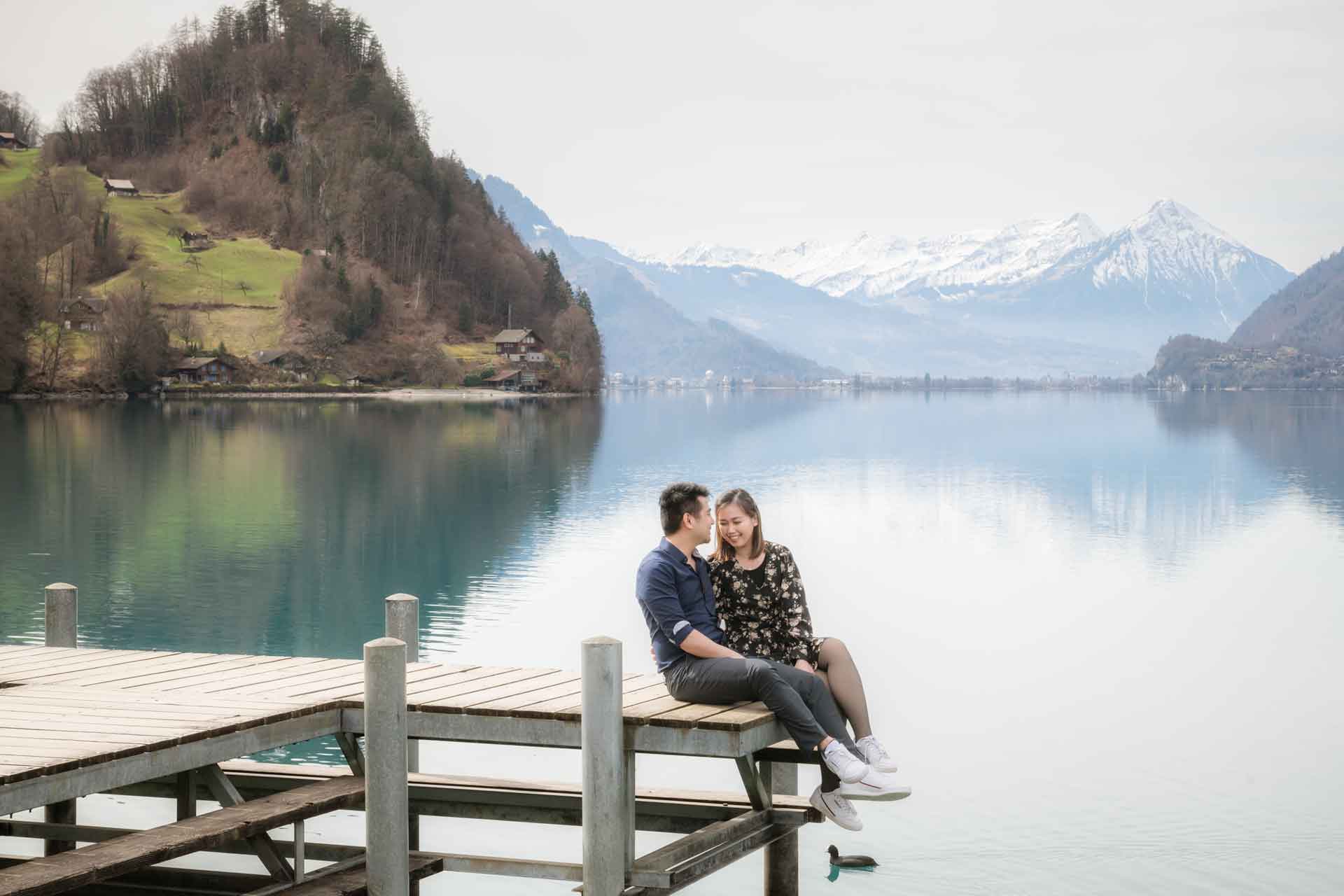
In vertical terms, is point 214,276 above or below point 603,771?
above

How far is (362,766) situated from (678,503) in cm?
325

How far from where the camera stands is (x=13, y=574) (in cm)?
3189

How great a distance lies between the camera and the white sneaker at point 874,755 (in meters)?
10.9

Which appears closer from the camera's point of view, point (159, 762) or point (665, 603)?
point (159, 762)

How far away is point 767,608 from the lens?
11359 mm

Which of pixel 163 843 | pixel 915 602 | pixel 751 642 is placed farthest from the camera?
pixel 915 602

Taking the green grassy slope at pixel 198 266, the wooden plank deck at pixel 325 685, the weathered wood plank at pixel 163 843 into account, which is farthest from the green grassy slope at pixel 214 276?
the weathered wood plank at pixel 163 843

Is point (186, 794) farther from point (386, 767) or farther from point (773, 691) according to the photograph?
point (773, 691)

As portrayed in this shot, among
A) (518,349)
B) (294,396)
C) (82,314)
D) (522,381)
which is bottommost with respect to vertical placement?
(294,396)

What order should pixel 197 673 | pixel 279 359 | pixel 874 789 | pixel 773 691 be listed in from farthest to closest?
pixel 279 359
pixel 197 673
pixel 874 789
pixel 773 691

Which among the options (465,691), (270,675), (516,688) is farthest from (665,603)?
(270,675)

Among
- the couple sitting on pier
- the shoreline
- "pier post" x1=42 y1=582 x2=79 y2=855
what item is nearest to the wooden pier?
the couple sitting on pier

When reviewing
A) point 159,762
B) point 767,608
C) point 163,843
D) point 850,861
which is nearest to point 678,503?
point 767,608

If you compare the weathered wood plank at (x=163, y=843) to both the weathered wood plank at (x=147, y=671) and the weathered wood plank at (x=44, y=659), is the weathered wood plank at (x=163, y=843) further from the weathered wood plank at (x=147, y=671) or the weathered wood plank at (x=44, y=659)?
the weathered wood plank at (x=44, y=659)
